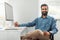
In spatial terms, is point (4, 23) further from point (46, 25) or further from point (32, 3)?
point (32, 3)

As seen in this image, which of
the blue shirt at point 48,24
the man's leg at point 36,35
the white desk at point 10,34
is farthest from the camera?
the blue shirt at point 48,24

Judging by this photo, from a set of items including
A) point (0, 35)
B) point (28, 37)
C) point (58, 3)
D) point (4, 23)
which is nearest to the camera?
point (28, 37)

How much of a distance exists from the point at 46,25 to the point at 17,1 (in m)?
1.25

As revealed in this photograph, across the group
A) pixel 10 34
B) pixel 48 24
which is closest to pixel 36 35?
pixel 10 34

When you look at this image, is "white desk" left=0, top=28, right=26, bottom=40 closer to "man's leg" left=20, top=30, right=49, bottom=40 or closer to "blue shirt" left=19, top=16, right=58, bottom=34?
"man's leg" left=20, top=30, right=49, bottom=40

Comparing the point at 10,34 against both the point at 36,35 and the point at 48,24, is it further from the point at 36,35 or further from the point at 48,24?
the point at 48,24

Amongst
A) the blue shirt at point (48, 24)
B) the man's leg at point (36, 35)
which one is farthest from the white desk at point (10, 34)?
the blue shirt at point (48, 24)

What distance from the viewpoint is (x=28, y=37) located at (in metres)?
2.18

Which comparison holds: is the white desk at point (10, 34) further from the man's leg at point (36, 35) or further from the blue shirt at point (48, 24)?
the blue shirt at point (48, 24)

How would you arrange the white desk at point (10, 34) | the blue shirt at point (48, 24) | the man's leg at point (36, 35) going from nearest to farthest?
the man's leg at point (36, 35) → the white desk at point (10, 34) → the blue shirt at point (48, 24)

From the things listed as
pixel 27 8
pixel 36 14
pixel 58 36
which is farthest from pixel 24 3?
pixel 58 36

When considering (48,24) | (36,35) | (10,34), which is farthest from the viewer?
(48,24)

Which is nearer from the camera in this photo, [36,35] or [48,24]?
[36,35]

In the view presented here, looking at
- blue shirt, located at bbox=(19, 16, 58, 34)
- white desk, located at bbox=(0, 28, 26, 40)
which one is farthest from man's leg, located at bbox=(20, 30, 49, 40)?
blue shirt, located at bbox=(19, 16, 58, 34)
